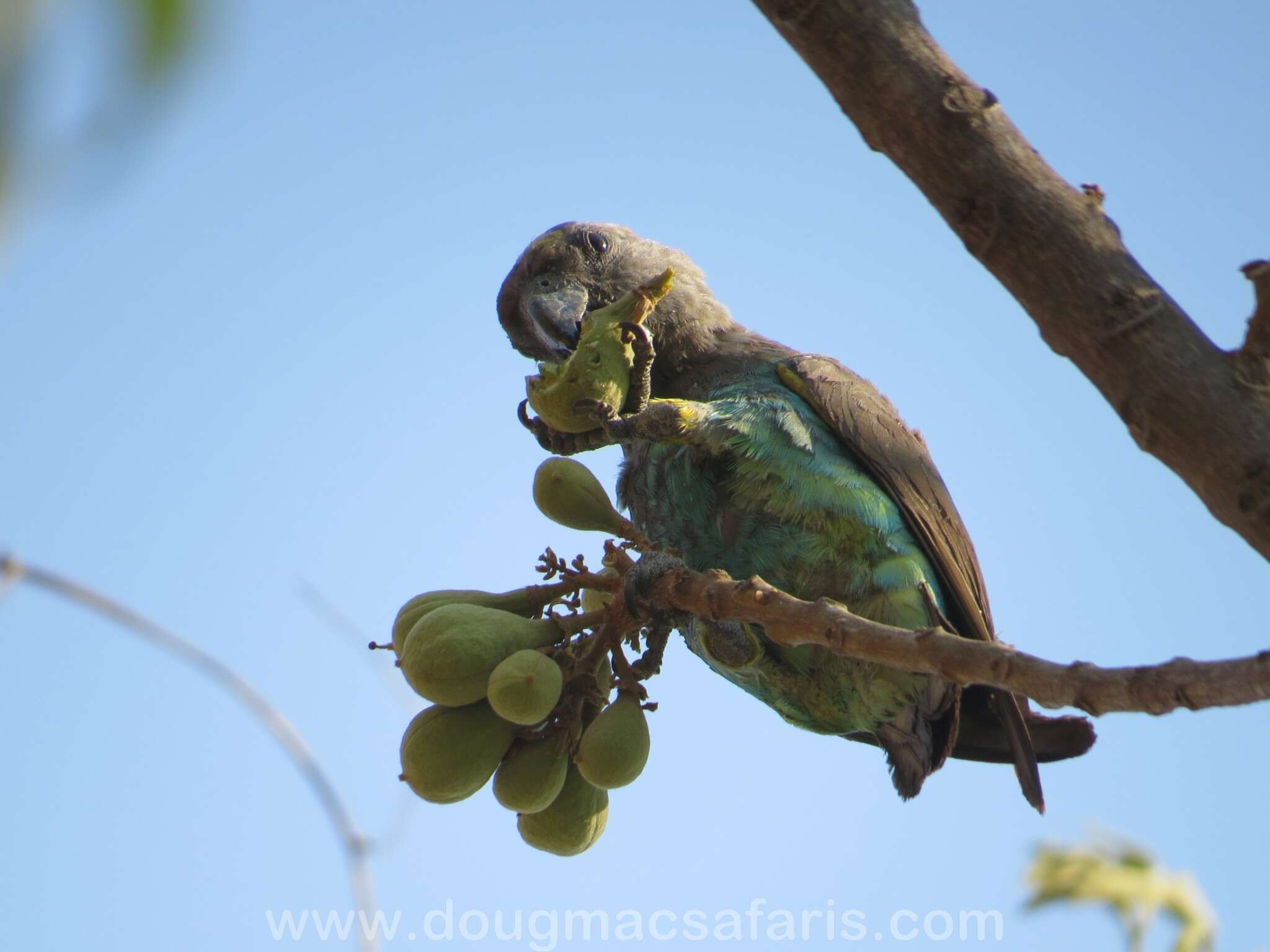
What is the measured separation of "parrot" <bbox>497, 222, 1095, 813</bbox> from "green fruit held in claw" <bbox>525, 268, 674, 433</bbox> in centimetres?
8

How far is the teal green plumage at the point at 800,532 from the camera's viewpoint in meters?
4.18

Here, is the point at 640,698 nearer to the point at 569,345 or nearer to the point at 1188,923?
the point at 1188,923

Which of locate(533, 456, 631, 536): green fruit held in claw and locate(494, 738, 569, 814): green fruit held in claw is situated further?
locate(533, 456, 631, 536): green fruit held in claw

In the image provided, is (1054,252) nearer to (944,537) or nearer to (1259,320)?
(1259,320)

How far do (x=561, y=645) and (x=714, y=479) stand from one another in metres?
1.26

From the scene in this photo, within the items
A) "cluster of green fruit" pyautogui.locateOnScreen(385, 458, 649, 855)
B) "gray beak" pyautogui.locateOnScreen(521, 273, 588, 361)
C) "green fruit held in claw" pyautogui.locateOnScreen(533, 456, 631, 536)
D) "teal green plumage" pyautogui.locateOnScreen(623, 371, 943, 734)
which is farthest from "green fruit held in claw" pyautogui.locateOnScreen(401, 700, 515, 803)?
"gray beak" pyautogui.locateOnScreen(521, 273, 588, 361)

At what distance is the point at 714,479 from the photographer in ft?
14.1

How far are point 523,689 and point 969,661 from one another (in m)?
1.06

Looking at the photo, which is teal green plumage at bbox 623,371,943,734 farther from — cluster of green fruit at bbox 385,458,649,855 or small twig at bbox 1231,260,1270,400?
small twig at bbox 1231,260,1270,400

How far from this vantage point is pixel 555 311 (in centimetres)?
524

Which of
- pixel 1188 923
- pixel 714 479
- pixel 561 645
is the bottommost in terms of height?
pixel 1188 923

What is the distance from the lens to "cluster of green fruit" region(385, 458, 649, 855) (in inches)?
114

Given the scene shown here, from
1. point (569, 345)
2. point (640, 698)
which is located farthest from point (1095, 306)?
point (569, 345)

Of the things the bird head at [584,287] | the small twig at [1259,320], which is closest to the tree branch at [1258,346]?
the small twig at [1259,320]
